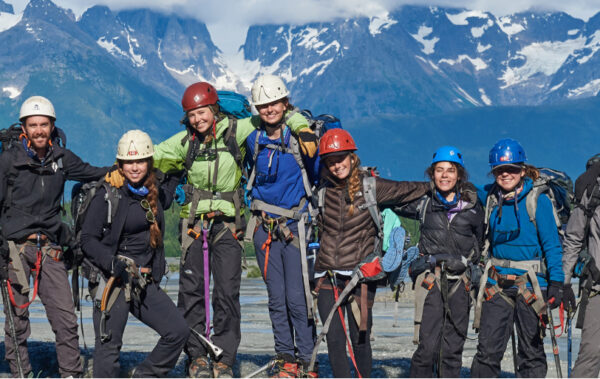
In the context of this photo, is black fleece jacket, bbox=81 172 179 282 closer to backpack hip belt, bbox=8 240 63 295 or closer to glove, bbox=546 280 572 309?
backpack hip belt, bbox=8 240 63 295

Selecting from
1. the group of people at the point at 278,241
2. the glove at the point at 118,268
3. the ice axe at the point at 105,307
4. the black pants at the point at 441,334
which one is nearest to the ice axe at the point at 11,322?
the group of people at the point at 278,241

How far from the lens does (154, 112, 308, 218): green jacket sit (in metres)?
9.45

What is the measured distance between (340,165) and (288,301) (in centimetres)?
174

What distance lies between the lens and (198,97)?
939cm

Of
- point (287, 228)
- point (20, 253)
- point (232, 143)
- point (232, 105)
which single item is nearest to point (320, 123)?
point (232, 143)

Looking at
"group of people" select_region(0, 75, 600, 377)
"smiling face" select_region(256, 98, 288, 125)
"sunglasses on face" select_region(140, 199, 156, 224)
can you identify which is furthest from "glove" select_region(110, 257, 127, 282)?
"smiling face" select_region(256, 98, 288, 125)

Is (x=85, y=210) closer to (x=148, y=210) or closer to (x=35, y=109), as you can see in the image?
(x=148, y=210)

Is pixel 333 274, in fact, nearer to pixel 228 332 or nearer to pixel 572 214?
pixel 228 332

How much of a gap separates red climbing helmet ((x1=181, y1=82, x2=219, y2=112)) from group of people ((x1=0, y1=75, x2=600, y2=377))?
1.0 inches

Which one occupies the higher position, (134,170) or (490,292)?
(134,170)

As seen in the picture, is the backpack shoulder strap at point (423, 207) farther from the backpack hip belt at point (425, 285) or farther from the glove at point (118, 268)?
the glove at point (118, 268)

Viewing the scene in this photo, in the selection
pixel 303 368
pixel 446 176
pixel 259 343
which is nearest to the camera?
pixel 446 176

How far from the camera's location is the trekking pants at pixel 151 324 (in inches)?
321

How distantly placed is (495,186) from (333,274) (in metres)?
2.11
